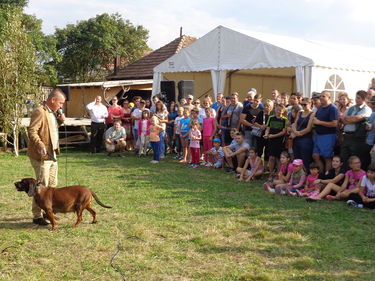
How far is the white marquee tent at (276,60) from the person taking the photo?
12688 millimetres

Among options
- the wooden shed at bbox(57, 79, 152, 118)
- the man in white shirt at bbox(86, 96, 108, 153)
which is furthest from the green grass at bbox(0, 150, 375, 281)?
the wooden shed at bbox(57, 79, 152, 118)

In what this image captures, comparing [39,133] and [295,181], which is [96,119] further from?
[39,133]

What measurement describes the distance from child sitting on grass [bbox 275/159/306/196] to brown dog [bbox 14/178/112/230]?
12.5 ft

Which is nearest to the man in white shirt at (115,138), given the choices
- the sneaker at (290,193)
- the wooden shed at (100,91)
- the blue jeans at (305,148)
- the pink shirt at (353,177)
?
the wooden shed at (100,91)

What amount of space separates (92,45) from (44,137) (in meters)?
32.0

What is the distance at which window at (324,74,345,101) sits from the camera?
43.0ft

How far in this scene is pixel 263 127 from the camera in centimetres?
998

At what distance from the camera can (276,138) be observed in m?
9.59

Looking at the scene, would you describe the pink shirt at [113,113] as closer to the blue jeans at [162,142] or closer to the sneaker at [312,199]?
the blue jeans at [162,142]

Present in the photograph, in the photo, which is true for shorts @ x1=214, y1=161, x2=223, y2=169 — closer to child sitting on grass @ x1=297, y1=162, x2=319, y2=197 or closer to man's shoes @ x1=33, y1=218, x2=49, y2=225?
child sitting on grass @ x1=297, y1=162, x2=319, y2=197

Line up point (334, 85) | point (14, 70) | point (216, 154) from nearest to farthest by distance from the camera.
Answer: point (216, 154) < point (14, 70) < point (334, 85)

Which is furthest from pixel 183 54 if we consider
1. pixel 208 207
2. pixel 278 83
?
pixel 208 207

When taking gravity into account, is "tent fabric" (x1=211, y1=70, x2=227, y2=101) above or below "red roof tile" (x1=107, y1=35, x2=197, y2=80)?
below

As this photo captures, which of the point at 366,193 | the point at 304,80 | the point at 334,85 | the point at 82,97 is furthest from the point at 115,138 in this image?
the point at 82,97
